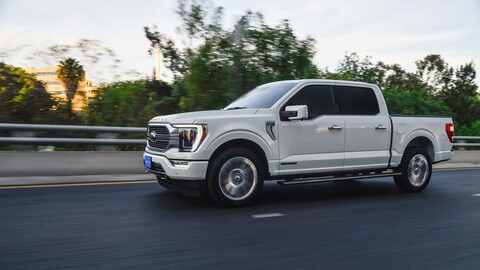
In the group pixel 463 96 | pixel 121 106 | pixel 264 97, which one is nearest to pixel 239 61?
pixel 121 106

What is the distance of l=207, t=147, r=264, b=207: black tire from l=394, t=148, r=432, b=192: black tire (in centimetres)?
314

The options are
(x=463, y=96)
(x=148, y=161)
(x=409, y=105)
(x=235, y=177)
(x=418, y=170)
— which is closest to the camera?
(x=235, y=177)

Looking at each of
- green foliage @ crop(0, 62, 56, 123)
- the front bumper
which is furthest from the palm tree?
the front bumper

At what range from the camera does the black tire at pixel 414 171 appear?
8.44 meters

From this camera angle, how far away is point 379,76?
32.1 meters

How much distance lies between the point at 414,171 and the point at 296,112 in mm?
3184

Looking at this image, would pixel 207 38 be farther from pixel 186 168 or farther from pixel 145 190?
pixel 186 168

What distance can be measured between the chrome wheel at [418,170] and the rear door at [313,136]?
1.80 meters

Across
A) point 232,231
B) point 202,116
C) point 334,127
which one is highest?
point 202,116

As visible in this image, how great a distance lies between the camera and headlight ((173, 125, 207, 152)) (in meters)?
6.34

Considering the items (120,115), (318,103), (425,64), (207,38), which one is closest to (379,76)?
(207,38)

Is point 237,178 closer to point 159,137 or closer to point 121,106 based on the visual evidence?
point 159,137

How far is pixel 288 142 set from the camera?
7016 mm

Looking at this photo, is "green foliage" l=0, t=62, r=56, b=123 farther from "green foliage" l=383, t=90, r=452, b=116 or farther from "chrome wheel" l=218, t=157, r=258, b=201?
"green foliage" l=383, t=90, r=452, b=116
